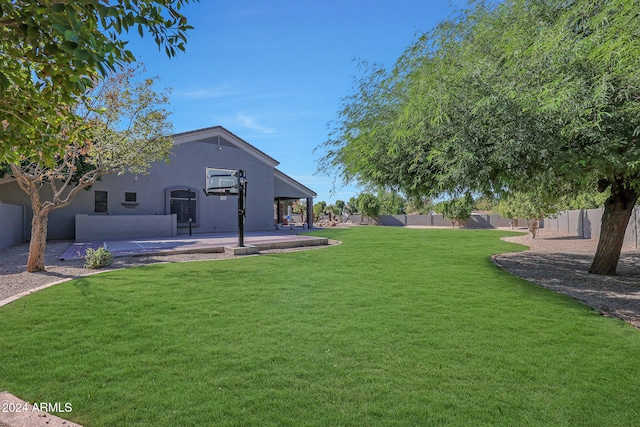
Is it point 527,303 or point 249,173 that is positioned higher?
point 249,173

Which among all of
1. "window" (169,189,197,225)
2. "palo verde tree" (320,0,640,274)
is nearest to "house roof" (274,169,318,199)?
"window" (169,189,197,225)

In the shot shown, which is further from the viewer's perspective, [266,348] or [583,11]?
[583,11]

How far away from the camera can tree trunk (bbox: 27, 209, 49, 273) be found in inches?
357

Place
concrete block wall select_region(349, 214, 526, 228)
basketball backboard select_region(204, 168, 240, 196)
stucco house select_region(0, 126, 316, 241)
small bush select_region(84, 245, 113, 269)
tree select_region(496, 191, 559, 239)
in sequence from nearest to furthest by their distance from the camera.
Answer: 1. small bush select_region(84, 245, 113, 269)
2. stucco house select_region(0, 126, 316, 241)
3. tree select_region(496, 191, 559, 239)
4. basketball backboard select_region(204, 168, 240, 196)
5. concrete block wall select_region(349, 214, 526, 228)

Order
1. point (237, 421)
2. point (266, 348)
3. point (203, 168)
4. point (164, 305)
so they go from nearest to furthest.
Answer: point (237, 421) < point (266, 348) < point (164, 305) < point (203, 168)

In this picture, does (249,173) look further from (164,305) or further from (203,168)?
(164,305)

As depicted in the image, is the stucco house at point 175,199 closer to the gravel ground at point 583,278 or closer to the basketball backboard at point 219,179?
the basketball backboard at point 219,179

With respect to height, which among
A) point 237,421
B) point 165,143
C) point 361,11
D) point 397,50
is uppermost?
point 361,11

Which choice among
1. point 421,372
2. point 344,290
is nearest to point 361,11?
point 344,290

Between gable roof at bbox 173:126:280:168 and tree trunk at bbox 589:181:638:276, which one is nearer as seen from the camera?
tree trunk at bbox 589:181:638:276

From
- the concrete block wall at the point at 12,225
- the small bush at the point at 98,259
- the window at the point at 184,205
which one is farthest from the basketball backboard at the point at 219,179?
the small bush at the point at 98,259

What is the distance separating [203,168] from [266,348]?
810 inches

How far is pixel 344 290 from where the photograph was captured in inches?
277

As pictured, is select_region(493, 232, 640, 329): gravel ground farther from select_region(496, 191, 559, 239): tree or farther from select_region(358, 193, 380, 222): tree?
select_region(358, 193, 380, 222): tree
